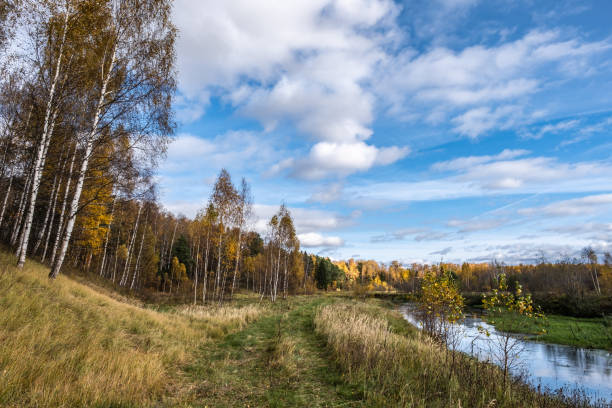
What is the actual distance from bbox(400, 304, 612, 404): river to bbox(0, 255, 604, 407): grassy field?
3.07 m

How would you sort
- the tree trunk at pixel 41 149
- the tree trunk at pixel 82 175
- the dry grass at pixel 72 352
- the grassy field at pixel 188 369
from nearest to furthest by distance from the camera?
the dry grass at pixel 72 352 → the grassy field at pixel 188 369 → the tree trunk at pixel 41 149 → the tree trunk at pixel 82 175

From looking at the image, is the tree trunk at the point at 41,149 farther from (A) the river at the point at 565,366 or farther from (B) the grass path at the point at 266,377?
(A) the river at the point at 565,366

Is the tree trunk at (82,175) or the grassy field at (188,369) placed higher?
the tree trunk at (82,175)

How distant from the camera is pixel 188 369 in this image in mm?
6781

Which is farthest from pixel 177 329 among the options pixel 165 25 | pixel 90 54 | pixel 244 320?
pixel 165 25

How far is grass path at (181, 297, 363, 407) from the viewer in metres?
5.08

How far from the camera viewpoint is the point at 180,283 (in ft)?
139

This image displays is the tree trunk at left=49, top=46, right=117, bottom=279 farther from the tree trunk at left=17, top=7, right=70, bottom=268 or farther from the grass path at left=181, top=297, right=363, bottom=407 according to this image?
the grass path at left=181, top=297, right=363, bottom=407

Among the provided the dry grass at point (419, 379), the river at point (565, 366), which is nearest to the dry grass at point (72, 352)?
the dry grass at point (419, 379)

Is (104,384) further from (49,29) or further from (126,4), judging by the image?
(126,4)

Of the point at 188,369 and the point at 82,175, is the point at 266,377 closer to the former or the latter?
the point at 188,369

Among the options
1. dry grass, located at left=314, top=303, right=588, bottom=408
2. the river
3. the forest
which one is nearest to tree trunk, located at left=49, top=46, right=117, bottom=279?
the forest

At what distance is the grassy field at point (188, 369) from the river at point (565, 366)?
307 cm

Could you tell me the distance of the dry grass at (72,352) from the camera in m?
3.83
